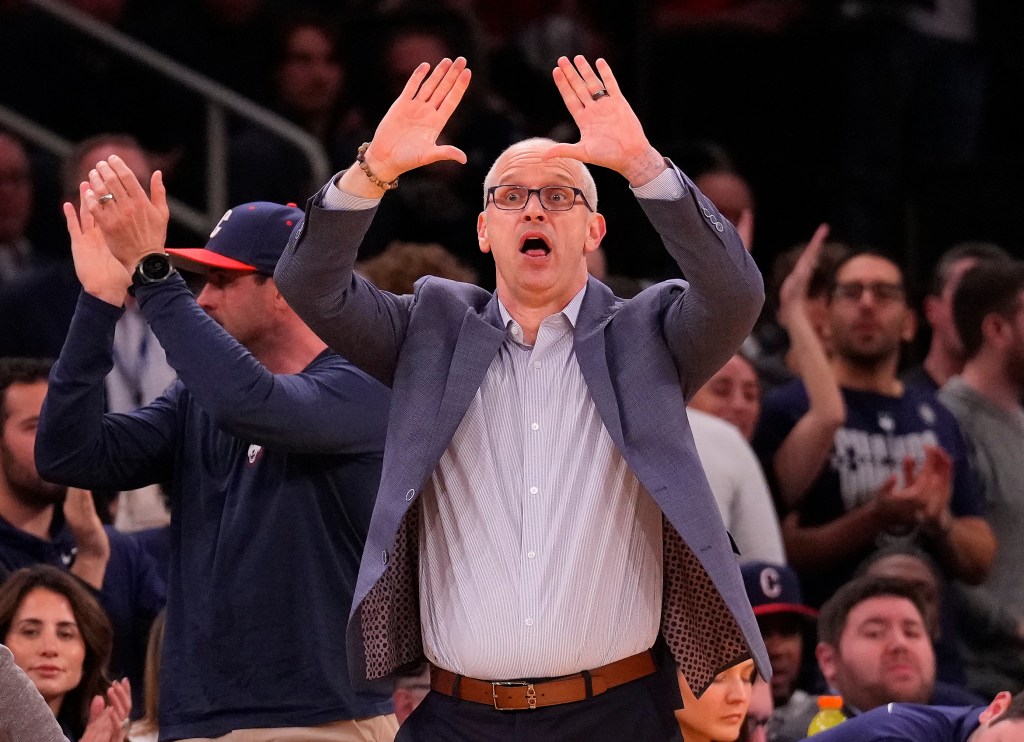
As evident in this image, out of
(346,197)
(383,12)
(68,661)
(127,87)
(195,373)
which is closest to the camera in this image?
(346,197)

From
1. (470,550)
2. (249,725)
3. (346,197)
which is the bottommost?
(249,725)

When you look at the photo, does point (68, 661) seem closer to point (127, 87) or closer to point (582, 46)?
point (127, 87)

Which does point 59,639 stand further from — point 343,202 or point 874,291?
point 874,291

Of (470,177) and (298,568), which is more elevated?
(470,177)

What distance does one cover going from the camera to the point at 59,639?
4.55m

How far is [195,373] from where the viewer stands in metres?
3.60

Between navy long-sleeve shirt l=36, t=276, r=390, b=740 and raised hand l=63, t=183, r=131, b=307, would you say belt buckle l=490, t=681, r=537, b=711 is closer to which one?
navy long-sleeve shirt l=36, t=276, r=390, b=740

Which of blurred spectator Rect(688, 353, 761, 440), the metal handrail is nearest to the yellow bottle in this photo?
blurred spectator Rect(688, 353, 761, 440)

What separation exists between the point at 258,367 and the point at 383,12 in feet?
13.1

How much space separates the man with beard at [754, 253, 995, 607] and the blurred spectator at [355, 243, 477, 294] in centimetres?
130

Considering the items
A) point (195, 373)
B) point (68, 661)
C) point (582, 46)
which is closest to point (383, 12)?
point (582, 46)

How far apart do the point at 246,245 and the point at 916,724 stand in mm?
1800

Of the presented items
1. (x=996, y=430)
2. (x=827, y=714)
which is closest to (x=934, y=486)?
(x=996, y=430)

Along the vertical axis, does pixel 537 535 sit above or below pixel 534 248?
below
